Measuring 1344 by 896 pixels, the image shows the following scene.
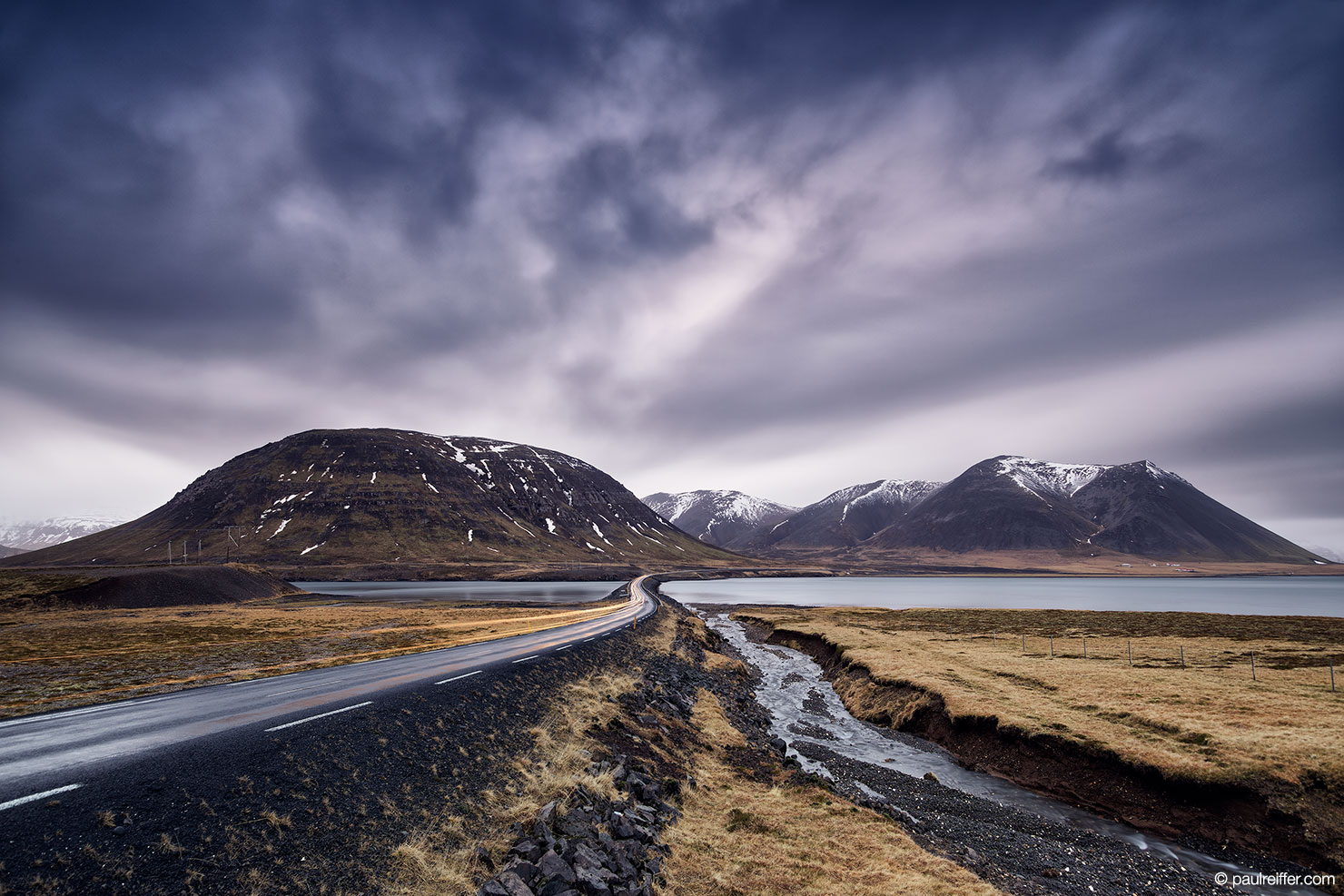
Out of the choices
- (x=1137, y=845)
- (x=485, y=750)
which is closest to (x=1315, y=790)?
(x=1137, y=845)

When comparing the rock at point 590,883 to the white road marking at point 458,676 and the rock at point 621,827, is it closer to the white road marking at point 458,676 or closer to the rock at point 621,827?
the rock at point 621,827

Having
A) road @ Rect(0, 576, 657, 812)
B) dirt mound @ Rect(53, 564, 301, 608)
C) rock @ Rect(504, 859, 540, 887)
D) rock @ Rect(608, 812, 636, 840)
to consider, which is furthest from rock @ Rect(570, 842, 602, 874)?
dirt mound @ Rect(53, 564, 301, 608)

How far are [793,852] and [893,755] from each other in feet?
46.6

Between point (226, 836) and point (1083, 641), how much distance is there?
60675 millimetres

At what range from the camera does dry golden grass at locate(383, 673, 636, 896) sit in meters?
9.69

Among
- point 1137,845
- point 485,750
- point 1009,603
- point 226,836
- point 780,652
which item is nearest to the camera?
point 226,836

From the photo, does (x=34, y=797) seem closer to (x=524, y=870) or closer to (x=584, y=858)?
(x=524, y=870)

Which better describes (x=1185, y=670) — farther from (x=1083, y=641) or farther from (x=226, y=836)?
(x=226, y=836)

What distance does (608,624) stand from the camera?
52.0 m

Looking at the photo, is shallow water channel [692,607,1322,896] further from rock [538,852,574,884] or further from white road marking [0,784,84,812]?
white road marking [0,784,84,812]

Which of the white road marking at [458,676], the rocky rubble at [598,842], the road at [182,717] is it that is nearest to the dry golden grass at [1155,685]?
the rocky rubble at [598,842]

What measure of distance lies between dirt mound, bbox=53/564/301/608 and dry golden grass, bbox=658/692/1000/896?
105244 millimetres

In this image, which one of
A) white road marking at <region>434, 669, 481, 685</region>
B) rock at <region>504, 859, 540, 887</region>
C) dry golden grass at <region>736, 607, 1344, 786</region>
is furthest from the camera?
white road marking at <region>434, 669, 481, 685</region>

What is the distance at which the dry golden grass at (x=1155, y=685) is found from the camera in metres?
19.4
